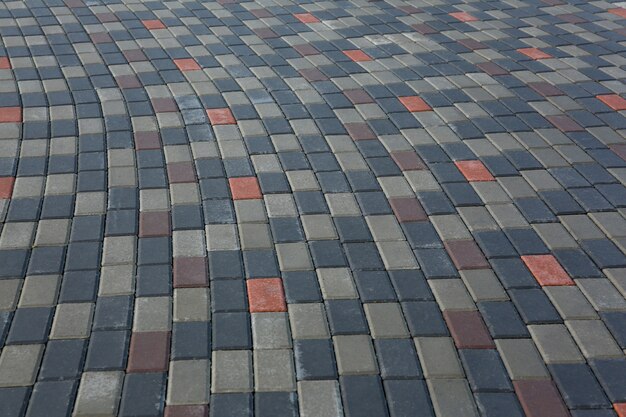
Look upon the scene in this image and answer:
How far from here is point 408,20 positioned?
277 inches

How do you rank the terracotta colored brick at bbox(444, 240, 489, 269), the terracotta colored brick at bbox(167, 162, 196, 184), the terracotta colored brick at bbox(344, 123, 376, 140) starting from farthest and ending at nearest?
1. the terracotta colored brick at bbox(344, 123, 376, 140)
2. the terracotta colored brick at bbox(167, 162, 196, 184)
3. the terracotta colored brick at bbox(444, 240, 489, 269)

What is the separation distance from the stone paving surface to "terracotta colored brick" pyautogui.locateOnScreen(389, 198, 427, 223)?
17mm

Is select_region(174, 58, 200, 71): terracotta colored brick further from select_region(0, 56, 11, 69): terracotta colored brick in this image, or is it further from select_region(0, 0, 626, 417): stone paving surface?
select_region(0, 56, 11, 69): terracotta colored brick

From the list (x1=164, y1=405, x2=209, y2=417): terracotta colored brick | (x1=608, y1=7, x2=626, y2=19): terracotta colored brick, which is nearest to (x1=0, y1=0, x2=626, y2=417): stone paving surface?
(x1=164, y1=405, x2=209, y2=417): terracotta colored brick

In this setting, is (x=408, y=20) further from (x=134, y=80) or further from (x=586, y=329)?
(x=586, y=329)

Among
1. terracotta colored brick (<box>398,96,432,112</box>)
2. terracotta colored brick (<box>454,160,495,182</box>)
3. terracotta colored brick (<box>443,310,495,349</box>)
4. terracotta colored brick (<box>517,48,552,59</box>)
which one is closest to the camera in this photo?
terracotta colored brick (<box>443,310,495,349</box>)

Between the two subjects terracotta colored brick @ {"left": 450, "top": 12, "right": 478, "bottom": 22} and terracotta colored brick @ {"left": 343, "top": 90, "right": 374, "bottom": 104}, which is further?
terracotta colored brick @ {"left": 450, "top": 12, "right": 478, "bottom": 22}

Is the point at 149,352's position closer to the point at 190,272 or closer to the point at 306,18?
the point at 190,272

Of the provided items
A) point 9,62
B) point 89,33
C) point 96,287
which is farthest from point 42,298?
point 89,33

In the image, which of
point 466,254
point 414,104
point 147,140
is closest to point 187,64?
point 147,140

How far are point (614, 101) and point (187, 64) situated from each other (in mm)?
3267

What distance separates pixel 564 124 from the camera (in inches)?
207

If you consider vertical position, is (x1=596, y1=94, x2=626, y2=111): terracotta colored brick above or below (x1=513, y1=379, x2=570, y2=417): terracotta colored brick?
below

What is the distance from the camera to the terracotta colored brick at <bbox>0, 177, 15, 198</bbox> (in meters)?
4.30
